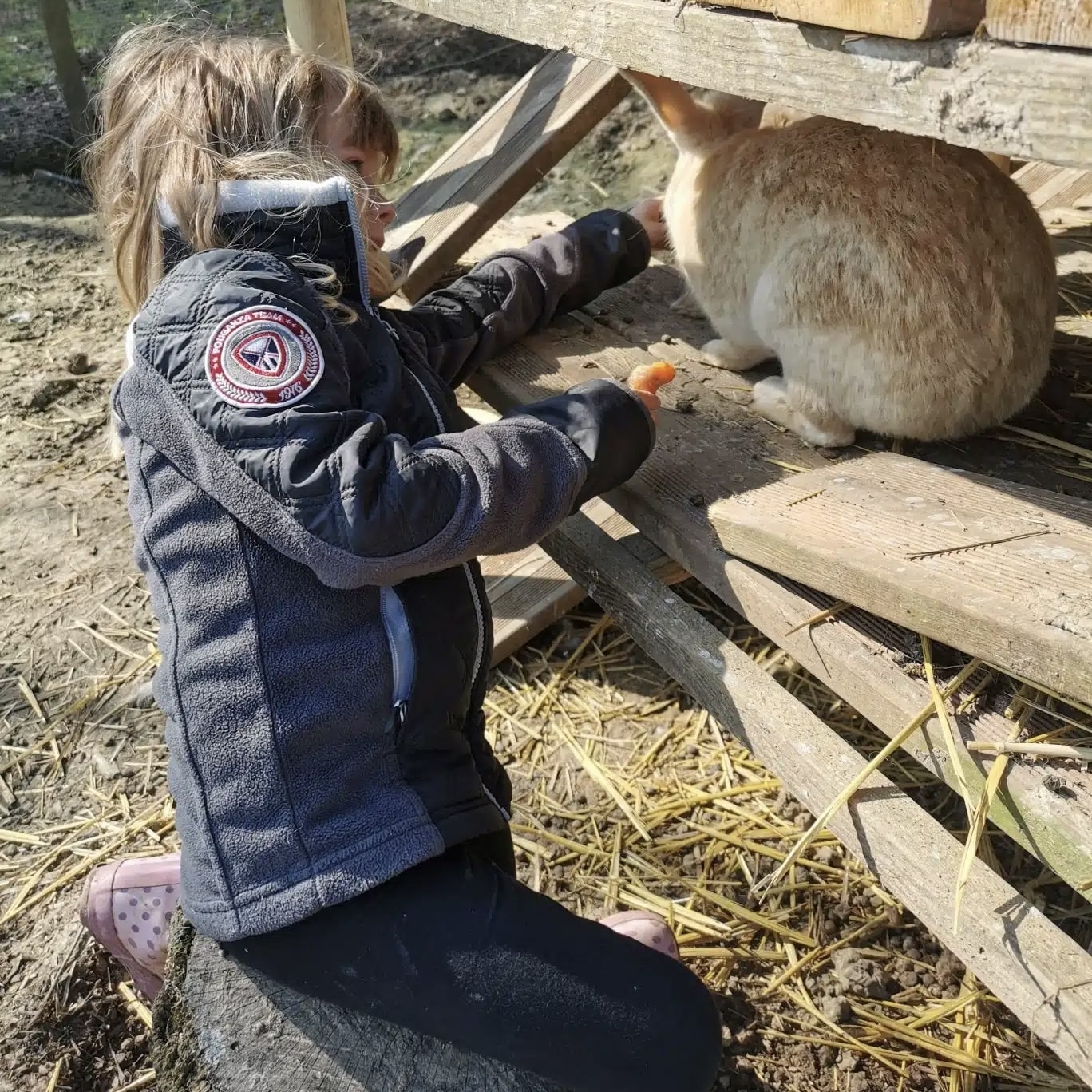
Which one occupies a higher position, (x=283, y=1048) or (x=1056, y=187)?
(x=1056, y=187)

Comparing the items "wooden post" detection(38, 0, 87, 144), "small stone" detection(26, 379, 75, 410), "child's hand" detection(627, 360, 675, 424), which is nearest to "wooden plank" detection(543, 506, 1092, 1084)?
"child's hand" detection(627, 360, 675, 424)

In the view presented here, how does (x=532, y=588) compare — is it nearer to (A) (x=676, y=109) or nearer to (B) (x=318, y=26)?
(A) (x=676, y=109)

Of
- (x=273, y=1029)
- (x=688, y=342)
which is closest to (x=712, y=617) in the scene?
(x=688, y=342)

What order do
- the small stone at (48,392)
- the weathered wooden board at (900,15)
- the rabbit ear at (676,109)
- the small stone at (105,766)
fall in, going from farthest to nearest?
the small stone at (48,392) → the small stone at (105,766) → the rabbit ear at (676,109) → the weathered wooden board at (900,15)

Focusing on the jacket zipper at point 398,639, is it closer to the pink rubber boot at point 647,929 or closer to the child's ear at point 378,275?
the child's ear at point 378,275

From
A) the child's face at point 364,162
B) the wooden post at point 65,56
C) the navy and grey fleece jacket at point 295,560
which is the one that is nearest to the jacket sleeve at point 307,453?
the navy and grey fleece jacket at point 295,560

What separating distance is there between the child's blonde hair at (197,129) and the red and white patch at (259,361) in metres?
0.23

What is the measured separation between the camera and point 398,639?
1.73m

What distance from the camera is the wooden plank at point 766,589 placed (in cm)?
140

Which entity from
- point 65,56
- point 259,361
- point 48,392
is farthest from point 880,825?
point 65,56

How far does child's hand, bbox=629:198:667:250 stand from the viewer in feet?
10.4

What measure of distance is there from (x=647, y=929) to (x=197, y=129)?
1.79 meters

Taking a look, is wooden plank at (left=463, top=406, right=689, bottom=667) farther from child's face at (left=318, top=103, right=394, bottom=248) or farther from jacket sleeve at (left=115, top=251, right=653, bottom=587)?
jacket sleeve at (left=115, top=251, right=653, bottom=587)

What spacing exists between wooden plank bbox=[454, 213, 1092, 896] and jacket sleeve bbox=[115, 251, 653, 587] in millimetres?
479
